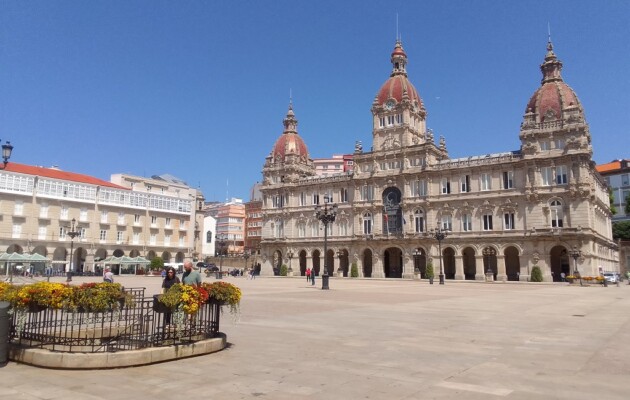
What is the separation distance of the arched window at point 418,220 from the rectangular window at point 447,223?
2.93 metres

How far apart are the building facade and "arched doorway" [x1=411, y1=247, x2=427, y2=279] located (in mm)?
39680

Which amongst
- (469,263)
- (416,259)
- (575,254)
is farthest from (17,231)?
(575,254)

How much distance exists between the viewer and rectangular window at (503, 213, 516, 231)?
55281mm

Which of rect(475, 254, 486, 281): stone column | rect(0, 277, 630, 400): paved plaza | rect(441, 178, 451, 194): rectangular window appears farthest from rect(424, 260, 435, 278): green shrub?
rect(0, 277, 630, 400): paved plaza

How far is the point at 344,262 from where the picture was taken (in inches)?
2714

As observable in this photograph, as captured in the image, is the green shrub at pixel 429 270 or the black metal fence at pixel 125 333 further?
the green shrub at pixel 429 270

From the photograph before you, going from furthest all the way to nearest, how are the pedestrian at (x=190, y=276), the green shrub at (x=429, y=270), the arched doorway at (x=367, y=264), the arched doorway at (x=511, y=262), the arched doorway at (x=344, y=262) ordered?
the arched doorway at (x=344, y=262) → the arched doorway at (x=367, y=264) → the arched doorway at (x=511, y=262) → the green shrub at (x=429, y=270) → the pedestrian at (x=190, y=276)

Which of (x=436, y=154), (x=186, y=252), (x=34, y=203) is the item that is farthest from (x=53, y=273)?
(x=436, y=154)

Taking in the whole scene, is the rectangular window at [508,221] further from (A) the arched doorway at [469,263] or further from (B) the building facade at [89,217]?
(B) the building facade at [89,217]

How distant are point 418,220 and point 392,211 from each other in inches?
154

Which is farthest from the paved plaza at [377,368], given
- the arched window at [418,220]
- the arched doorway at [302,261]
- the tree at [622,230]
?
the tree at [622,230]

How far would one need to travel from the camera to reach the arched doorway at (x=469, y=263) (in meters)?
60.7

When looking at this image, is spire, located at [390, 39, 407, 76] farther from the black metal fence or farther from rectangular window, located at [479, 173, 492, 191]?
the black metal fence

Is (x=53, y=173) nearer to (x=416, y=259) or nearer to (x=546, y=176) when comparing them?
(x=416, y=259)
